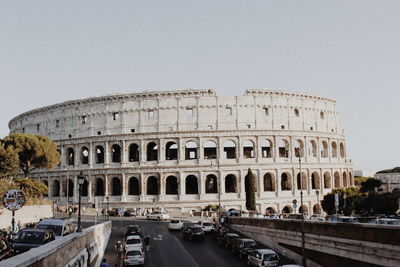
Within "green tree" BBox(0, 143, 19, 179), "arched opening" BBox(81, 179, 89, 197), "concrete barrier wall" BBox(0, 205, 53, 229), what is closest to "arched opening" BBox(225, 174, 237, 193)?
"arched opening" BBox(81, 179, 89, 197)

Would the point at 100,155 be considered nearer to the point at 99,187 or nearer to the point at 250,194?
the point at 99,187

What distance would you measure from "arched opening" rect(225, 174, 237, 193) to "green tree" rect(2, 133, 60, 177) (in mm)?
26325

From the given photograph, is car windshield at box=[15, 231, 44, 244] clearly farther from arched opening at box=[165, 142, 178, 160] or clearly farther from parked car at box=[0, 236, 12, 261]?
arched opening at box=[165, 142, 178, 160]

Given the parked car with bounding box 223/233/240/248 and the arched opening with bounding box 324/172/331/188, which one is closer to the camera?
the parked car with bounding box 223/233/240/248

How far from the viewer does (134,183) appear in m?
67.1

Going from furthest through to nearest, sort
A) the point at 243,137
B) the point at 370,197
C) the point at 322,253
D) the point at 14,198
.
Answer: the point at 243,137 → the point at 370,197 → the point at 322,253 → the point at 14,198

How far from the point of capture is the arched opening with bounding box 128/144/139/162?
67688 mm

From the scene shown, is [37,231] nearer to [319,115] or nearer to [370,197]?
[370,197]

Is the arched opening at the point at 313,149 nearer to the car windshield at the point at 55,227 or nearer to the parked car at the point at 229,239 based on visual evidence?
the parked car at the point at 229,239

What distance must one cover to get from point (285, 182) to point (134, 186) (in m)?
25.0

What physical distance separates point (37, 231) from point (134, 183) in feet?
168

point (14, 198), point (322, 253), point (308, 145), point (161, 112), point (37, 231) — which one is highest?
point (161, 112)

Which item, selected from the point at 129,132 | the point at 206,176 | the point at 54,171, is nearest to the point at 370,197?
the point at 206,176

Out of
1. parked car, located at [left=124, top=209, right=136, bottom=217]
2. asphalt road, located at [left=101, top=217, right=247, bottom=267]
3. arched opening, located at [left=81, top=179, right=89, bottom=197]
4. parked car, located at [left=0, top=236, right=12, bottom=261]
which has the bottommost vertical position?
asphalt road, located at [left=101, top=217, right=247, bottom=267]
